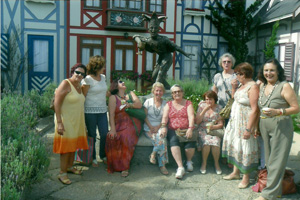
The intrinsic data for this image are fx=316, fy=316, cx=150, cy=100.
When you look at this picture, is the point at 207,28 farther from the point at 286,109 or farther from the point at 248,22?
the point at 286,109

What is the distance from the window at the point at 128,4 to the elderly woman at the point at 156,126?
372 inches

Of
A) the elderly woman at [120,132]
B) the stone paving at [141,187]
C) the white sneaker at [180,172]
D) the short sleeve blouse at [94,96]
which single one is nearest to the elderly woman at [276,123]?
the stone paving at [141,187]

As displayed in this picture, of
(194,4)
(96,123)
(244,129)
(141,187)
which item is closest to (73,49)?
(194,4)

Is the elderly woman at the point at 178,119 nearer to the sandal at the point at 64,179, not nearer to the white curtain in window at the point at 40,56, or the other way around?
the sandal at the point at 64,179

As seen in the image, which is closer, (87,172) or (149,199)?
(149,199)

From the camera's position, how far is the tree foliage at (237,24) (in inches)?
550

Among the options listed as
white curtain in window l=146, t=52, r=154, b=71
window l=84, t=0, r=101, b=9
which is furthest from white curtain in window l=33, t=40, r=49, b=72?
white curtain in window l=146, t=52, r=154, b=71

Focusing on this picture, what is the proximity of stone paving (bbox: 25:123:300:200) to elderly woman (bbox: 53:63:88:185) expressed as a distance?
246 mm

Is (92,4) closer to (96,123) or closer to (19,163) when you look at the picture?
(96,123)

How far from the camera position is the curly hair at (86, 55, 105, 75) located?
452 centimetres

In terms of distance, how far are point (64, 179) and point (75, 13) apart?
33.6 feet

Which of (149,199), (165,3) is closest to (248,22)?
(165,3)

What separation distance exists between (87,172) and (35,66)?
9878 millimetres

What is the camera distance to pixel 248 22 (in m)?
14.0
